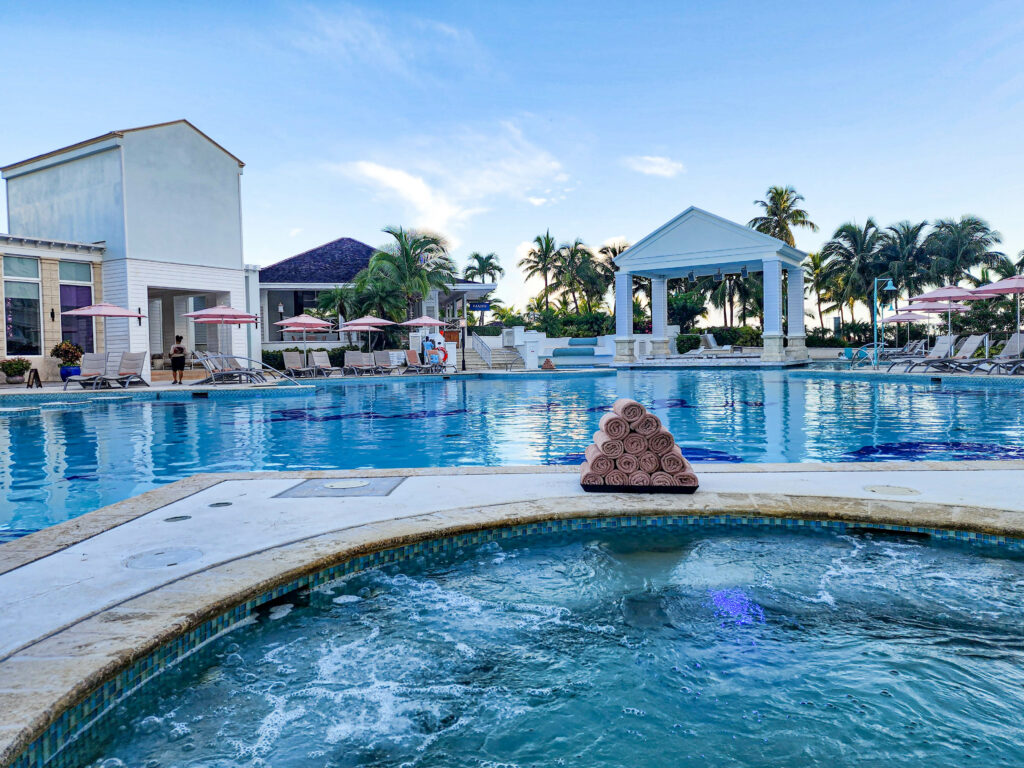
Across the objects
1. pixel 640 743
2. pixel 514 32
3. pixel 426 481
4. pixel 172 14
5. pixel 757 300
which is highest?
Answer: pixel 514 32

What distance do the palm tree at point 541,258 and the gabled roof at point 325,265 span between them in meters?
15.5

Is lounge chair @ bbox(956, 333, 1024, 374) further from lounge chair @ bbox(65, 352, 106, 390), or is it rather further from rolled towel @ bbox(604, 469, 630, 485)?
lounge chair @ bbox(65, 352, 106, 390)

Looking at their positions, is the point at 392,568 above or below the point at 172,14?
below

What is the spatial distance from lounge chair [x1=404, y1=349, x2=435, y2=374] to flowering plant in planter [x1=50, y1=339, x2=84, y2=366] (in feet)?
33.5

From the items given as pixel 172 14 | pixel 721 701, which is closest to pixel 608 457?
pixel 721 701

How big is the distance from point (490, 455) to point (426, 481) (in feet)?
7.99

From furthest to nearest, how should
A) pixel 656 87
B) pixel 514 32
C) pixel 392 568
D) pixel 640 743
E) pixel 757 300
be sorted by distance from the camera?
pixel 757 300
pixel 656 87
pixel 514 32
pixel 392 568
pixel 640 743

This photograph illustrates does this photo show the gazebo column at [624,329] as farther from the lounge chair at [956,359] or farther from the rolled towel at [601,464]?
the rolled towel at [601,464]

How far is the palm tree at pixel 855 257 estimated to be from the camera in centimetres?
4178

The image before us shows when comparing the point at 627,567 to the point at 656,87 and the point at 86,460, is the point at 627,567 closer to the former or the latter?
the point at 86,460

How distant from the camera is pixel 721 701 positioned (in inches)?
109

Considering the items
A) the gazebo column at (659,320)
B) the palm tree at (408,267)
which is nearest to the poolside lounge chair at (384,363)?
the palm tree at (408,267)

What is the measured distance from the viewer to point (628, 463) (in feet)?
16.8

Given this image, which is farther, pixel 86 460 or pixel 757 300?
pixel 757 300
